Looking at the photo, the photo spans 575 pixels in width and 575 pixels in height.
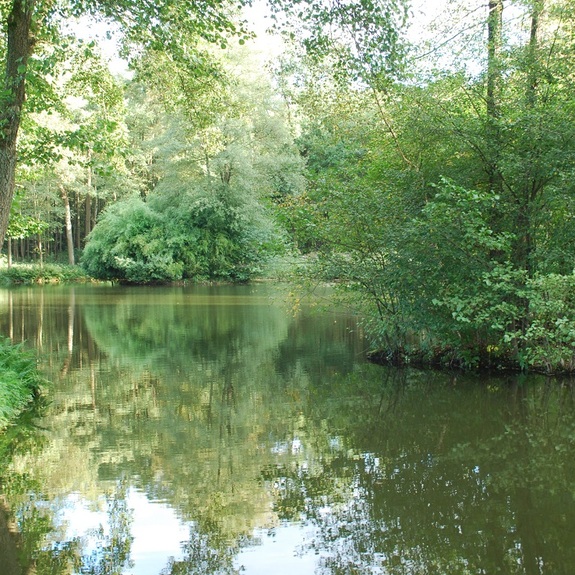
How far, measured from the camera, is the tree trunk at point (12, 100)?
797 cm

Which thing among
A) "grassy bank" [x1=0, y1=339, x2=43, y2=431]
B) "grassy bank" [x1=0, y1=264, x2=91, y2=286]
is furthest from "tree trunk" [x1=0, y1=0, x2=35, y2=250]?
"grassy bank" [x1=0, y1=264, x2=91, y2=286]

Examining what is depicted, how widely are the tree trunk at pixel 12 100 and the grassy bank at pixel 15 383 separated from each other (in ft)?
6.21

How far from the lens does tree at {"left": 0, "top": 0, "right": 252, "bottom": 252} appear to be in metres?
7.97

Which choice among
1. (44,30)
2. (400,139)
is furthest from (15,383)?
(400,139)

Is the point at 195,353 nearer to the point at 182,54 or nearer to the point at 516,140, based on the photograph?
the point at 182,54

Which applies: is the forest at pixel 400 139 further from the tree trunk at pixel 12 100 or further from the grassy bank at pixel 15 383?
the grassy bank at pixel 15 383

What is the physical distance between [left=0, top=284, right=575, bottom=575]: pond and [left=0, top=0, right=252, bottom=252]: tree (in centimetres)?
329

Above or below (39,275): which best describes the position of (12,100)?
above

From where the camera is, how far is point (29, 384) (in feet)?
30.3

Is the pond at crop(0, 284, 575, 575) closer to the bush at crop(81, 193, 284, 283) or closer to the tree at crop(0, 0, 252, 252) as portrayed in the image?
the tree at crop(0, 0, 252, 252)

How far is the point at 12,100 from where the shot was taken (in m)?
7.92

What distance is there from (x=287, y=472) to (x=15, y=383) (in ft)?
14.8

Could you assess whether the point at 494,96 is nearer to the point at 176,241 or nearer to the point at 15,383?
the point at 15,383

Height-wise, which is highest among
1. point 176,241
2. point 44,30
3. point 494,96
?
point 44,30
